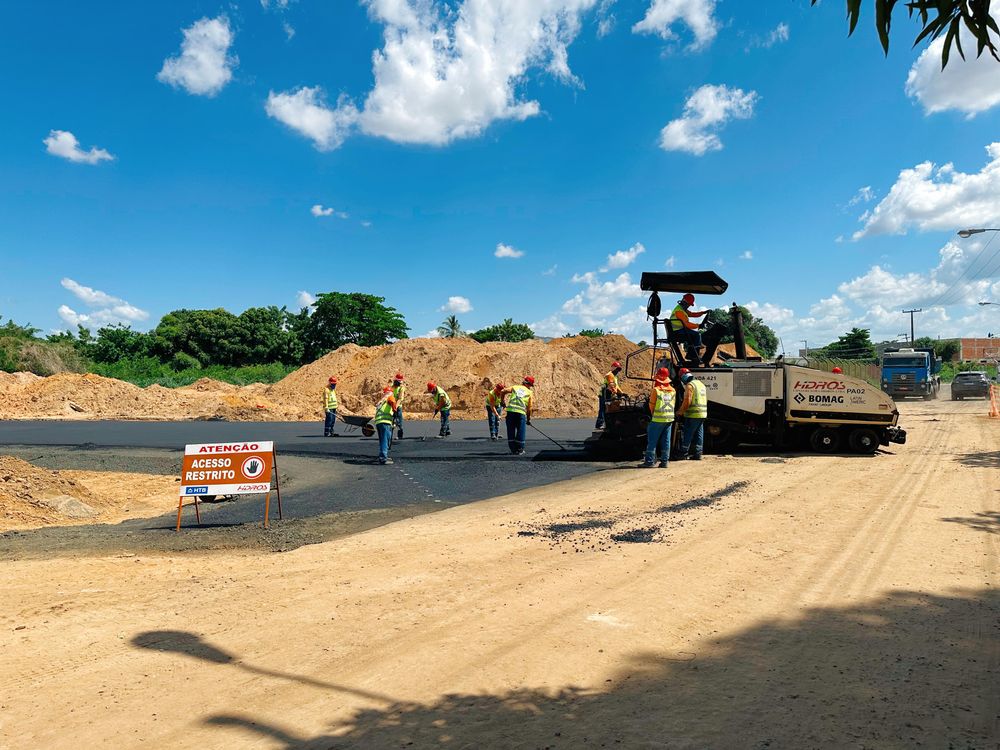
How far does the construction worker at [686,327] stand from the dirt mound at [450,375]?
17923 mm

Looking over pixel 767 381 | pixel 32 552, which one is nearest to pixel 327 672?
pixel 32 552

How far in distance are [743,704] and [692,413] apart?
30.0 ft

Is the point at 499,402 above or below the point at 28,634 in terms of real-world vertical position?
above

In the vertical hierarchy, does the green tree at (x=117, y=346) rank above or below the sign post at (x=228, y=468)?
above

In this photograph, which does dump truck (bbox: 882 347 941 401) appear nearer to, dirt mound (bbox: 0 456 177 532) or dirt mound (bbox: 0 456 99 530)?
dirt mound (bbox: 0 456 177 532)

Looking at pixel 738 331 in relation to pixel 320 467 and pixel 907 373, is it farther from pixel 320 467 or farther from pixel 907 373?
pixel 907 373

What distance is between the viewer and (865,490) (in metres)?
8.88

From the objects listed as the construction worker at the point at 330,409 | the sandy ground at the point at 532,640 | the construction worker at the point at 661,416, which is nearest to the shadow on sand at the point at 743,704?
the sandy ground at the point at 532,640

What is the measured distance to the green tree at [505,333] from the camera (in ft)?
Result: 244

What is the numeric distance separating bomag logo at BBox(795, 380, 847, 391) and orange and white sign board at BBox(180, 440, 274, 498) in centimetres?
990

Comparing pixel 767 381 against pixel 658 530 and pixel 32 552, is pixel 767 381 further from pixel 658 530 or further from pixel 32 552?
pixel 32 552

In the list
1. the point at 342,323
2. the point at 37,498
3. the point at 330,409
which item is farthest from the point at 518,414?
the point at 342,323

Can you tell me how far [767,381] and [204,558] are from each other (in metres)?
10.6

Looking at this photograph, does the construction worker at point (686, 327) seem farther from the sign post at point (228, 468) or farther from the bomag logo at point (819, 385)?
the sign post at point (228, 468)
